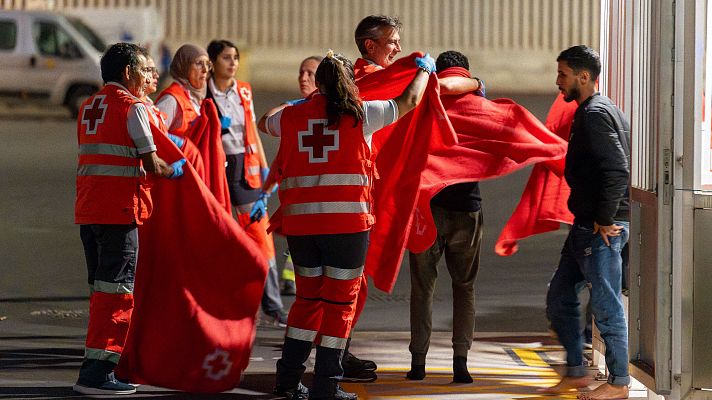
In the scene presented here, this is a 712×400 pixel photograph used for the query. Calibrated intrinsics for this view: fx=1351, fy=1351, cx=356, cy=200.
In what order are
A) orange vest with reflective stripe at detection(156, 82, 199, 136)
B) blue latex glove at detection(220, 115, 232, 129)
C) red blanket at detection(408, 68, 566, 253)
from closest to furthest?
red blanket at detection(408, 68, 566, 253) < orange vest with reflective stripe at detection(156, 82, 199, 136) < blue latex glove at detection(220, 115, 232, 129)

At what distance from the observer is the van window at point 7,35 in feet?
74.9

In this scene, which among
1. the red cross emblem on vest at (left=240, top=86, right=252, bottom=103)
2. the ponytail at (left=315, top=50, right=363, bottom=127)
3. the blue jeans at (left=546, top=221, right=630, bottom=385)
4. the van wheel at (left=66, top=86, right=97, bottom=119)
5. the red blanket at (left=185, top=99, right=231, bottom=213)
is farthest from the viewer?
the van wheel at (left=66, top=86, right=97, bottom=119)

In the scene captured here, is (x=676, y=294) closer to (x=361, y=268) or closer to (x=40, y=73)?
(x=361, y=268)

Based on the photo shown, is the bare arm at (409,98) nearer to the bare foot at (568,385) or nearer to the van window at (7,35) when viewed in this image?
the bare foot at (568,385)

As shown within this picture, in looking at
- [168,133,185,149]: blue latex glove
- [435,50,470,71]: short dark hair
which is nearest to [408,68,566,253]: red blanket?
[435,50,470,71]: short dark hair

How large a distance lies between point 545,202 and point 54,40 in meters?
16.4

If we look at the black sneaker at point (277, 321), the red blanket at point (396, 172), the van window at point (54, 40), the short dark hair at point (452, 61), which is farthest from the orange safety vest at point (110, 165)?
the van window at point (54, 40)

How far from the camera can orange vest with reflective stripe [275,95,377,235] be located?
6480mm

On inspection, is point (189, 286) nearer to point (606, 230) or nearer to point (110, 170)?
point (110, 170)

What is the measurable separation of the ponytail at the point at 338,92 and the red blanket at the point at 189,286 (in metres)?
1.12

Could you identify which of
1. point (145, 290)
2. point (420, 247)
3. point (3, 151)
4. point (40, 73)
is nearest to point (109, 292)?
point (145, 290)

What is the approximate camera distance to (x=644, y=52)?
255 inches

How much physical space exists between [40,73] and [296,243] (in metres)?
17.3

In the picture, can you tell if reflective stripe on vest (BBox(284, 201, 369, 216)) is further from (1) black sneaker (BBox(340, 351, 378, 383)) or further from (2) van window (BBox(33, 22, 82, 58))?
(2) van window (BBox(33, 22, 82, 58))
